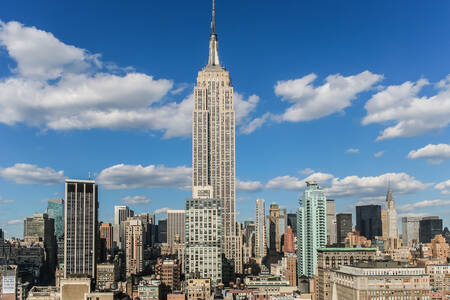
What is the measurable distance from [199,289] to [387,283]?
6662cm

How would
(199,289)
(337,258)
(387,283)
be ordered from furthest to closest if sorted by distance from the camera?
(337,258) < (199,289) < (387,283)

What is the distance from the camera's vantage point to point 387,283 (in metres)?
126

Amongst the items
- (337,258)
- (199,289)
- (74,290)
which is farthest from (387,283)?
(74,290)

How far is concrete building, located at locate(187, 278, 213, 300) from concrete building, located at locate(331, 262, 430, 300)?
5500cm

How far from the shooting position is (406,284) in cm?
12694

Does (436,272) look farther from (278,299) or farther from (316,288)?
(278,299)

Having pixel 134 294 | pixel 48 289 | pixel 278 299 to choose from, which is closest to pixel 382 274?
pixel 278 299

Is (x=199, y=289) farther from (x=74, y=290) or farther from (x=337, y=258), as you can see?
(x=337, y=258)

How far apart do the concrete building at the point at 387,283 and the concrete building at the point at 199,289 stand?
5500 cm

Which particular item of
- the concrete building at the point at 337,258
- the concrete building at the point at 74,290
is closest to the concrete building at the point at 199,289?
the concrete building at the point at 337,258

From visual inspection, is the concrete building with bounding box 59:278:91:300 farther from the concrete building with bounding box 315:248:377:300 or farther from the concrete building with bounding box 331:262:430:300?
the concrete building with bounding box 315:248:377:300

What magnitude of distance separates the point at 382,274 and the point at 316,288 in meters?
57.8

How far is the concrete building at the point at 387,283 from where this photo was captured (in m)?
126

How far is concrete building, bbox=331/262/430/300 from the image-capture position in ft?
412
